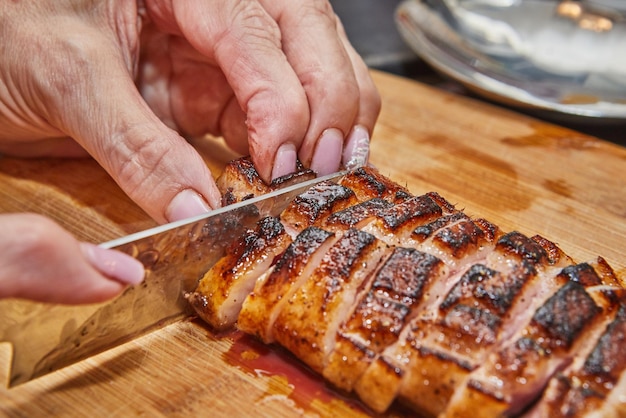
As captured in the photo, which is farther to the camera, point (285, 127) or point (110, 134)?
point (285, 127)

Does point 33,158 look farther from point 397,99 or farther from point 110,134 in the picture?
point 397,99

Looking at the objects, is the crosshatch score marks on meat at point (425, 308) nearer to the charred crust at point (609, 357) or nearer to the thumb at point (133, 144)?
the charred crust at point (609, 357)

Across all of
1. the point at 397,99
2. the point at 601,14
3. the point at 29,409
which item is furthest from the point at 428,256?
the point at 601,14

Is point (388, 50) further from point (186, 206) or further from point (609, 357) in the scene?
point (609, 357)

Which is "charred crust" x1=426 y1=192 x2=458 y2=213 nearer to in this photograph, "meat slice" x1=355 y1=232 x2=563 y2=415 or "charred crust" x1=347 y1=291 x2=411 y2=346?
"meat slice" x1=355 y1=232 x2=563 y2=415

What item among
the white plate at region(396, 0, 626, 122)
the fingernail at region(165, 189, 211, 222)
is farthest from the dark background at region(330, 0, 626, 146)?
the fingernail at region(165, 189, 211, 222)

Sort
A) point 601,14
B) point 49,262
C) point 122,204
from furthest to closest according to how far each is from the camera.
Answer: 1. point 601,14
2. point 122,204
3. point 49,262

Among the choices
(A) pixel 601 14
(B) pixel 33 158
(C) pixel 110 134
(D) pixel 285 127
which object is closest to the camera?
(C) pixel 110 134

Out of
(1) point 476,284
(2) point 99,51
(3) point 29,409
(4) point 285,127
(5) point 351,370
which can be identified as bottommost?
(3) point 29,409
